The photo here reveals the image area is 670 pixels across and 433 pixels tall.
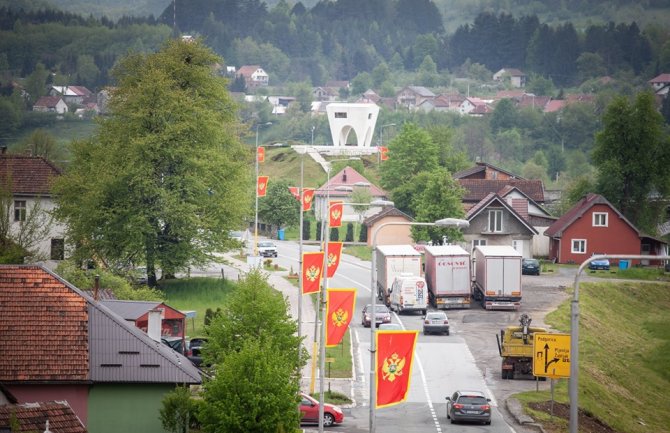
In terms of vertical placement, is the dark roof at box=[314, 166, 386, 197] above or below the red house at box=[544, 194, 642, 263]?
above

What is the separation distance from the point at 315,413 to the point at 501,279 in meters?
28.0

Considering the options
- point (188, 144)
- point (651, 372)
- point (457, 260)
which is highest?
point (188, 144)

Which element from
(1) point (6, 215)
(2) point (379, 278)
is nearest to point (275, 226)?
(2) point (379, 278)

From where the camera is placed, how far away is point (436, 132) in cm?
13175

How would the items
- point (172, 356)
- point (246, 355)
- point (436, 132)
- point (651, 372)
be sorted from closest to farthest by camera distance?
point (246, 355), point (172, 356), point (651, 372), point (436, 132)

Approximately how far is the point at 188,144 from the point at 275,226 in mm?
42917

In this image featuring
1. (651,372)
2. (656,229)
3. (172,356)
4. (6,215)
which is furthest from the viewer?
(656,229)

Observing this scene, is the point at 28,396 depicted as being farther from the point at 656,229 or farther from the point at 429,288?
the point at 656,229

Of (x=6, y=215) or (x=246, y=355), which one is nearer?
(x=246, y=355)

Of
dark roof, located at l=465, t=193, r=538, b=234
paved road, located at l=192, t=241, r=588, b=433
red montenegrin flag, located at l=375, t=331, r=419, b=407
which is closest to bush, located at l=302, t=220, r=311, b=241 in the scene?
dark roof, located at l=465, t=193, r=538, b=234

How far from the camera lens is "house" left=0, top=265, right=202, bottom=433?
3381cm

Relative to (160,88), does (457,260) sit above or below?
below

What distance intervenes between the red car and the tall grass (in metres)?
24.0

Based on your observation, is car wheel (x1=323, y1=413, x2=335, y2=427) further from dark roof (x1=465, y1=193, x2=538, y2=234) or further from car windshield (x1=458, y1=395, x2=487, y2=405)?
dark roof (x1=465, y1=193, x2=538, y2=234)
